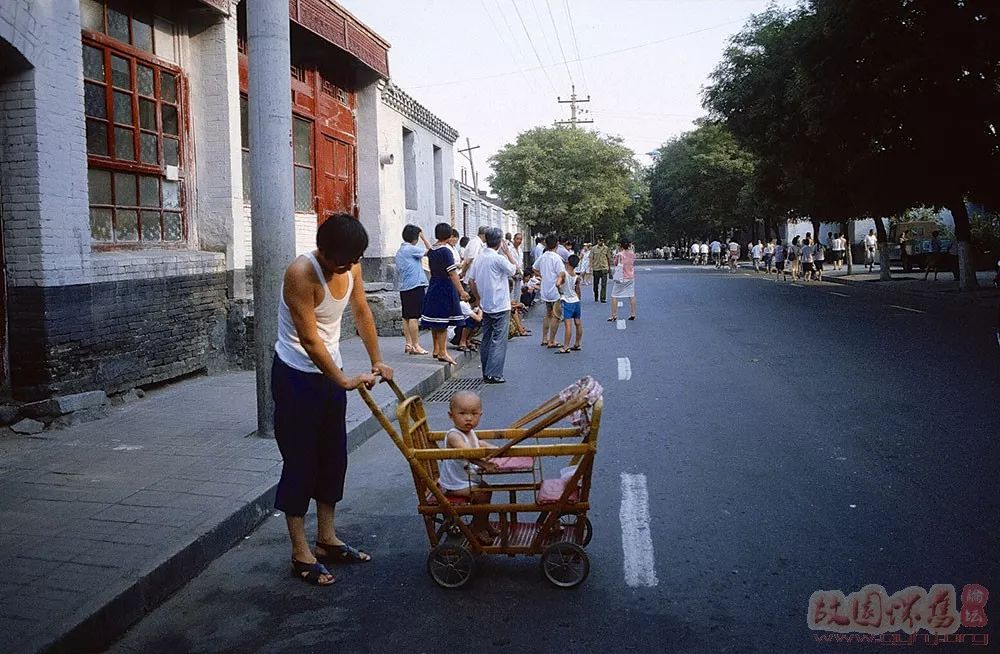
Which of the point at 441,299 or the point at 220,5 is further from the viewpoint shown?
the point at 441,299

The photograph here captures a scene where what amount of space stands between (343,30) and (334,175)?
8.39 ft

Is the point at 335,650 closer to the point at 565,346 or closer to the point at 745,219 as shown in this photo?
the point at 565,346

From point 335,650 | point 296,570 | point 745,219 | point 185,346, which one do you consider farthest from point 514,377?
point 745,219

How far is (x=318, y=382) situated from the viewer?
4.51 m

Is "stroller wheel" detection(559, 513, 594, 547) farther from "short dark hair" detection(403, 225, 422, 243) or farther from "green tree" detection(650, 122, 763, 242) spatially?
"green tree" detection(650, 122, 763, 242)

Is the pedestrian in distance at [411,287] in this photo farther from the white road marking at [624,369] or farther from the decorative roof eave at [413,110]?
the decorative roof eave at [413,110]

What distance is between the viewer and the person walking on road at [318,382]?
427 centimetres

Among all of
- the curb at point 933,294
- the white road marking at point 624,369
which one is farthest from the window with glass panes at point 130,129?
the curb at point 933,294

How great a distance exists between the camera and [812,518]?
5.22 m

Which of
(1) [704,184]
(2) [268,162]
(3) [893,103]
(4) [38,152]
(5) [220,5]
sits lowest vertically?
(2) [268,162]

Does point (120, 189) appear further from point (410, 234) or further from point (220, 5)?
point (410, 234)

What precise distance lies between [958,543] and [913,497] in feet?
2.88

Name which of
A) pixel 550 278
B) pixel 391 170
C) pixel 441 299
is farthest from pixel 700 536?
pixel 391 170

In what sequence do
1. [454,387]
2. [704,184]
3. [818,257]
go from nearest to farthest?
[454,387] → [818,257] → [704,184]
